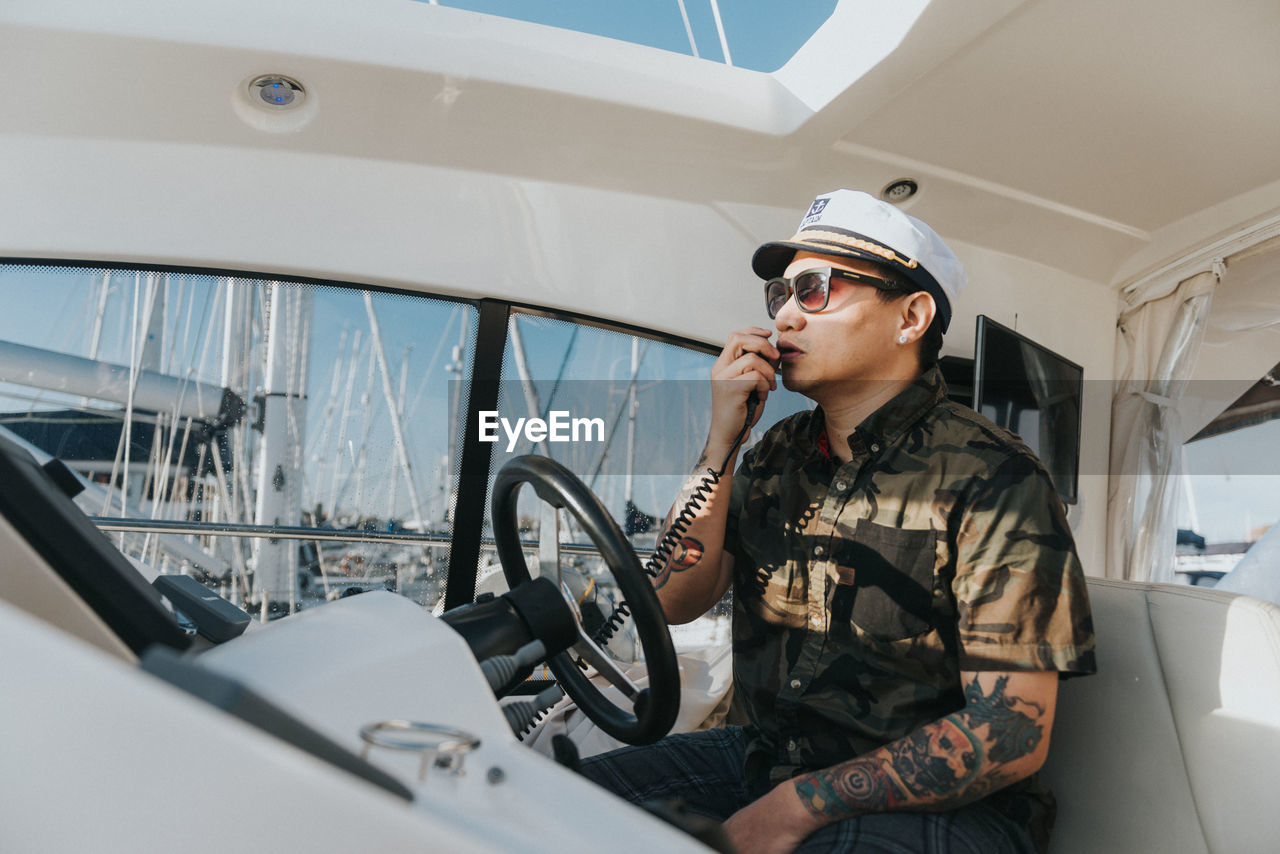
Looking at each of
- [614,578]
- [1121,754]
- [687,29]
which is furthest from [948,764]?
[687,29]

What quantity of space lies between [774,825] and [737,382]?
748mm

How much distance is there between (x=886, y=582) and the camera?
1.28 meters

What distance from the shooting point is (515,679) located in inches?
37.0

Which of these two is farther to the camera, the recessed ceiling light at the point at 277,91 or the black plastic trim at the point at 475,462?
the black plastic trim at the point at 475,462

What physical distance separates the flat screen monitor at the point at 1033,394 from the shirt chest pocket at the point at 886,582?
7.09ft

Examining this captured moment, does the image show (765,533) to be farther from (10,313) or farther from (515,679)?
(10,313)

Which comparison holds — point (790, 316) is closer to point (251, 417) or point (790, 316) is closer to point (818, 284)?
point (818, 284)

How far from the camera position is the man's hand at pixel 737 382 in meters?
1.53

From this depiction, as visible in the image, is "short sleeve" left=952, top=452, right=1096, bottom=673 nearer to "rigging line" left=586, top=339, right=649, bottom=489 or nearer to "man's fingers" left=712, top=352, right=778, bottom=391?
"man's fingers" left=712, top=352, right=778, bottom=391

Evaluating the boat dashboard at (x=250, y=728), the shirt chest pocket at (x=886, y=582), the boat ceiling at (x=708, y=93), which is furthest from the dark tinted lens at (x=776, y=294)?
the boat ceiling at (x=708, y=93)

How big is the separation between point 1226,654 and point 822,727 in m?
0.57

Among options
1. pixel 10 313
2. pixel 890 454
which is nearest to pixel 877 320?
pixel 890 454

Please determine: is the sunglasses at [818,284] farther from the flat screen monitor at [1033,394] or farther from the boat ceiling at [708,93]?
the flat screen monitor at [1033,394]

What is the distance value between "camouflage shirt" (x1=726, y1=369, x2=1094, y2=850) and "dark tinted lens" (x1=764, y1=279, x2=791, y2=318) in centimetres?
27
